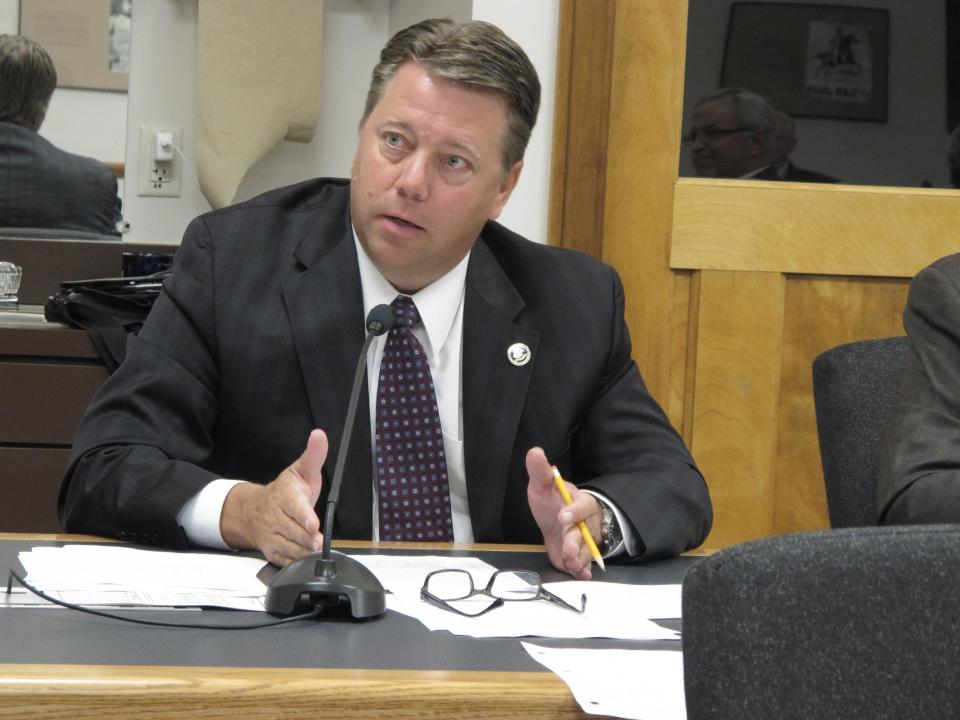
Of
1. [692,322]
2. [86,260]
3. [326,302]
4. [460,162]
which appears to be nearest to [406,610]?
[326,302]

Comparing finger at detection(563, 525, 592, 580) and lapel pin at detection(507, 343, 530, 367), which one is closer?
finger at detection(563, 525, 592, 580)

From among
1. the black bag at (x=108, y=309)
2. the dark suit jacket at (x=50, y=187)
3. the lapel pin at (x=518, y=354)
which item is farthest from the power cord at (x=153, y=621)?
the dark suit jacket at (x=50, y=187)

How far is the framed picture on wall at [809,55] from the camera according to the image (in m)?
2.52

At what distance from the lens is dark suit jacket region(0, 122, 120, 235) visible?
280cm

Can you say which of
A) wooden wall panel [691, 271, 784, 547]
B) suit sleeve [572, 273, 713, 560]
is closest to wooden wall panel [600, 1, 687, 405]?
wooden wall panel [691, 271, 784, 547]

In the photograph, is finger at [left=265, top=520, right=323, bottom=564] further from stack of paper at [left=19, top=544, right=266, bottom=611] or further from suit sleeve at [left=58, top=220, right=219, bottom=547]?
suit sleeve at [left=58, top=220, right=219, bottom=547]

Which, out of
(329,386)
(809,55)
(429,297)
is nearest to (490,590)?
(329,386)

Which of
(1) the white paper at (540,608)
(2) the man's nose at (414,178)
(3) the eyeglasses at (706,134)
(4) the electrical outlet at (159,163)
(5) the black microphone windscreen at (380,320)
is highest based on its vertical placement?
(3) the eyeglasses at (706,134)

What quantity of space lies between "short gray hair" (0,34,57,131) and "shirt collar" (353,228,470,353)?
129 cm

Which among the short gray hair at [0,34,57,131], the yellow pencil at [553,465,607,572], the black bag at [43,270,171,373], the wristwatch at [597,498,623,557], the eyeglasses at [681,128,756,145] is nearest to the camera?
the yellow pencil at [553,465,607,572]

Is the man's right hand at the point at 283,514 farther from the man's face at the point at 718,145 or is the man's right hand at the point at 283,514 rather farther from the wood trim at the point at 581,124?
the man's face at the point at 718,145

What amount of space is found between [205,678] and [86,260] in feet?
6.91

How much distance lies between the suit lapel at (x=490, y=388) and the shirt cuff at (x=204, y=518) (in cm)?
39

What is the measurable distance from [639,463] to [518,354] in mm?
225
